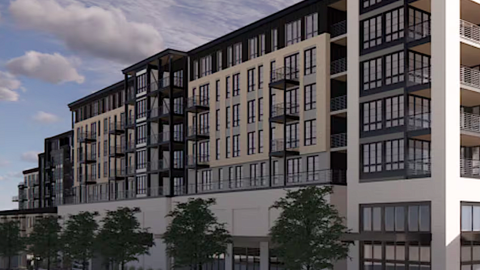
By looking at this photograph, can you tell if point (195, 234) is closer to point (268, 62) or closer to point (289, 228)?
point (289, 228)

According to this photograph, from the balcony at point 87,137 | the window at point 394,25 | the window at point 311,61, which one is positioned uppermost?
the window at point 394,25

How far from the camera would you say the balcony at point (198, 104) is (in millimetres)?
63531

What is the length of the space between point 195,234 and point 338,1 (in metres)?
21.2

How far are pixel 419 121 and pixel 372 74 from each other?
5015mm

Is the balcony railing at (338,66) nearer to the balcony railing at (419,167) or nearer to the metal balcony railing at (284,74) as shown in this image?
the metal balcony railing at (284,74)

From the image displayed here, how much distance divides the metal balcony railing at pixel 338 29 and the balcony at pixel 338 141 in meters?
7.86

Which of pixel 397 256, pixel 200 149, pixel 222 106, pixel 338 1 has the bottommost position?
pixel 397 256

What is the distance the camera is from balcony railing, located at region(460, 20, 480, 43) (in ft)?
139

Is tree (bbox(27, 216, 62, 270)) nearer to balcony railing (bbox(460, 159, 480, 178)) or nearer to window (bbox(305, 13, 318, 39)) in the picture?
window (bbox(305, 13, 318, 39))

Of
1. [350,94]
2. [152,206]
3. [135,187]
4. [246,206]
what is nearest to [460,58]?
[350,94]

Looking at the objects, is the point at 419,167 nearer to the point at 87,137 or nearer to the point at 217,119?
the point at 217,119

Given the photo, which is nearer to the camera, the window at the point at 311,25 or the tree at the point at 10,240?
the window at the point at 311,25

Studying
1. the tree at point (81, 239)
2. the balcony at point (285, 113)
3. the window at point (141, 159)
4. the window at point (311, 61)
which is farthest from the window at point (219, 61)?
the tree at point (81, 239)

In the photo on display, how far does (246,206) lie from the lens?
52.8 metres
